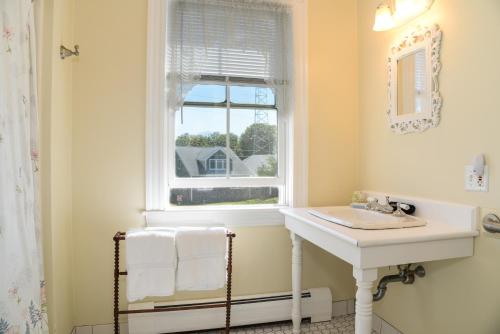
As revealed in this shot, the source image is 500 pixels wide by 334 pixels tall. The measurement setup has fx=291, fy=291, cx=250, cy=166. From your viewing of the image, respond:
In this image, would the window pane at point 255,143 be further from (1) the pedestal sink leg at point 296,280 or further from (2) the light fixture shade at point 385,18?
(2) the light fixture shade at point 385,18

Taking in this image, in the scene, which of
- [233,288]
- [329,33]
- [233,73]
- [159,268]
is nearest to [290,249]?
[233,288]

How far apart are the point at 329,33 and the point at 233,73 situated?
0.77 m

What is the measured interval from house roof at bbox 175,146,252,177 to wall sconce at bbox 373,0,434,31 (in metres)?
1.19

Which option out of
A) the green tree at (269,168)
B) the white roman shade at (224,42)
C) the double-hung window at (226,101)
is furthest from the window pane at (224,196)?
the white roman shade at (224,42)

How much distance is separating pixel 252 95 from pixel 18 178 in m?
1.42

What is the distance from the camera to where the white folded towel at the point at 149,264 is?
1549 millimetres

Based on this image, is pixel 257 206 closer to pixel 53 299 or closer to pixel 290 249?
pixel 290 249

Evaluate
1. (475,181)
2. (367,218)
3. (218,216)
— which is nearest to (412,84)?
(475,181)

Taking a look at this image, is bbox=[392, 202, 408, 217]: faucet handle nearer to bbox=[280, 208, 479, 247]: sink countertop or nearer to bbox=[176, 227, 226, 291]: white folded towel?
bbox=[280, 208, 479, 247]: sink countertop

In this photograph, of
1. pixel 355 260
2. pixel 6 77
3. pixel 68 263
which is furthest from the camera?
pixel 68 263

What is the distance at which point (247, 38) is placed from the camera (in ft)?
6.39

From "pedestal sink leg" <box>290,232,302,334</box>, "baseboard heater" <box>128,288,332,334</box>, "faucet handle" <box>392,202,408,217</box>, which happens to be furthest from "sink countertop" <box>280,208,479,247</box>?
"baseboard heater" <box>128,288,332,334</box>

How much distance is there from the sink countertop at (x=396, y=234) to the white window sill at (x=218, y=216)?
0.59m

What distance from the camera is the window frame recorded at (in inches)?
71.9
